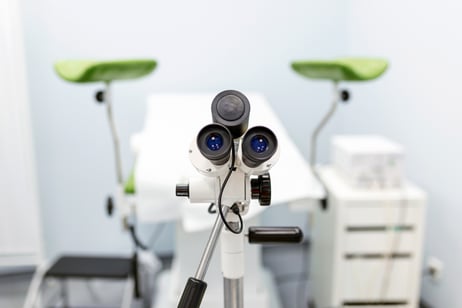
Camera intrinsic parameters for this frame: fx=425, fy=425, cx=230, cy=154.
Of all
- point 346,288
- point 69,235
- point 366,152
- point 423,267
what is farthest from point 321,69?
point 69,235

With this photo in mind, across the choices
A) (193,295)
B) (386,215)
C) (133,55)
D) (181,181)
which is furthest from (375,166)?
(133,55)

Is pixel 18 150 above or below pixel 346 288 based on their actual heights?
above

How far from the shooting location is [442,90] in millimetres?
1737

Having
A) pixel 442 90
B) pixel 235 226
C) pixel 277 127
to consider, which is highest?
pixel 442 90

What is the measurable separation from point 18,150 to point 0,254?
0.54 metres

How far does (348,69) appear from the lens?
143cm

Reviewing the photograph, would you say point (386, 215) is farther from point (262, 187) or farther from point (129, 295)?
point (129, 295)

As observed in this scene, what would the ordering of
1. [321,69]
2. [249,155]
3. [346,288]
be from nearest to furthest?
1. [249,155]
2. [321,69]
3. [346,288]

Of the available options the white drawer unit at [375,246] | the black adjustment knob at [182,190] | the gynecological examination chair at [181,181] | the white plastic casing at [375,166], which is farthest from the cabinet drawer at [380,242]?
the black adjustment knob at [182,190]

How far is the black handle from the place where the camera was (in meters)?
0.85

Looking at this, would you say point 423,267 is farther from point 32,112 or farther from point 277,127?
point 32,112

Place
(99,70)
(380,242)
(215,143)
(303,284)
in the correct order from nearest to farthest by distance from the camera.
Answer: (215,143)
(99,70)
(380,242)
(303,284)

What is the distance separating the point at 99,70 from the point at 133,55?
84cm

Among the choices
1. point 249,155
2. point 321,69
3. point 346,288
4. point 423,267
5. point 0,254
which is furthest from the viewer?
point 0,254
